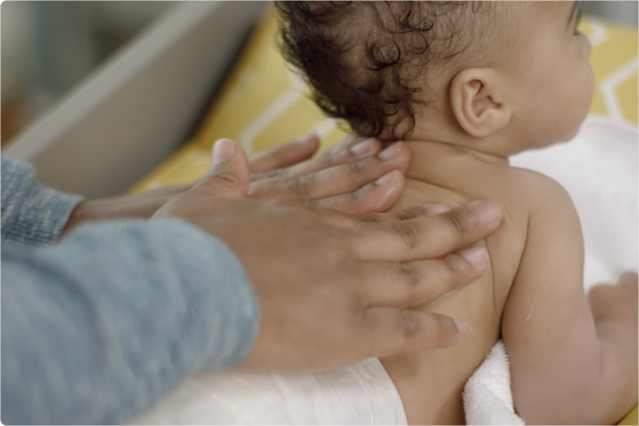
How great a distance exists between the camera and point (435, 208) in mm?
716

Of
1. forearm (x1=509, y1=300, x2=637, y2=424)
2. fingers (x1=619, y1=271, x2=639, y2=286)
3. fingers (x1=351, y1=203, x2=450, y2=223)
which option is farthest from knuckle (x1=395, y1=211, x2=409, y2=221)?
fingers (x1=619, y1=271, x2=639, y2=286)

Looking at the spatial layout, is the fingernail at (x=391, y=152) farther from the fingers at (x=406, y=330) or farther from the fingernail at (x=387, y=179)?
the fingers at (x=406, y=330)

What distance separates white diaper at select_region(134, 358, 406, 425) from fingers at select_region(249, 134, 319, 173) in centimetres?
50

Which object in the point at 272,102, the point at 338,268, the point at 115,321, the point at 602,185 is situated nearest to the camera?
the point at 115,321

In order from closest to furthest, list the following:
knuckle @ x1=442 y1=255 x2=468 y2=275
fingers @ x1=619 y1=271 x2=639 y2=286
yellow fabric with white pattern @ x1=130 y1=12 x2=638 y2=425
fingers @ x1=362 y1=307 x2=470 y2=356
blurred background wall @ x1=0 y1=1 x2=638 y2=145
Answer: fingers @ x1=362 y1=307 x2=470 y2=356 → knuckle @ x1=442 y1=255 x2=468 y2=275 → fingers @ x1=619 y1=271 x2=639 y2=286 → yellow fabric with white pattern @ x1=130 y1=12 x2=638 y2=425 → blurred background wall @ x1=0 y1=1 x2=638 y2=145

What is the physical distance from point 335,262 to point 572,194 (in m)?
0.64

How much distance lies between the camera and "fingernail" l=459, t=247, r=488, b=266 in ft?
2.22

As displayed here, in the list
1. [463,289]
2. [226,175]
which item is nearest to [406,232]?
[463,289]

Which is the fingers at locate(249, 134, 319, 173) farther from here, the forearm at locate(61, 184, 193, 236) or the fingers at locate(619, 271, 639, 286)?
the fingers at locate(619, 271, 639, 286)

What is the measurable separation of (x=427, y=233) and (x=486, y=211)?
3.9 inches

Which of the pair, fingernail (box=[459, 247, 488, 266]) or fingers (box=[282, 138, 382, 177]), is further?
fingers (box=[282, 138, 382, 177])

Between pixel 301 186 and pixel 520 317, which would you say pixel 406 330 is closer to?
pixel 520 317

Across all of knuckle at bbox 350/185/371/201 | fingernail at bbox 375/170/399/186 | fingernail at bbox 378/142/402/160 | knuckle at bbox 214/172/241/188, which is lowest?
knuckle at bbox 350/185/371/201

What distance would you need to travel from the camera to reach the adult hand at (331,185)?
2.51 feet
